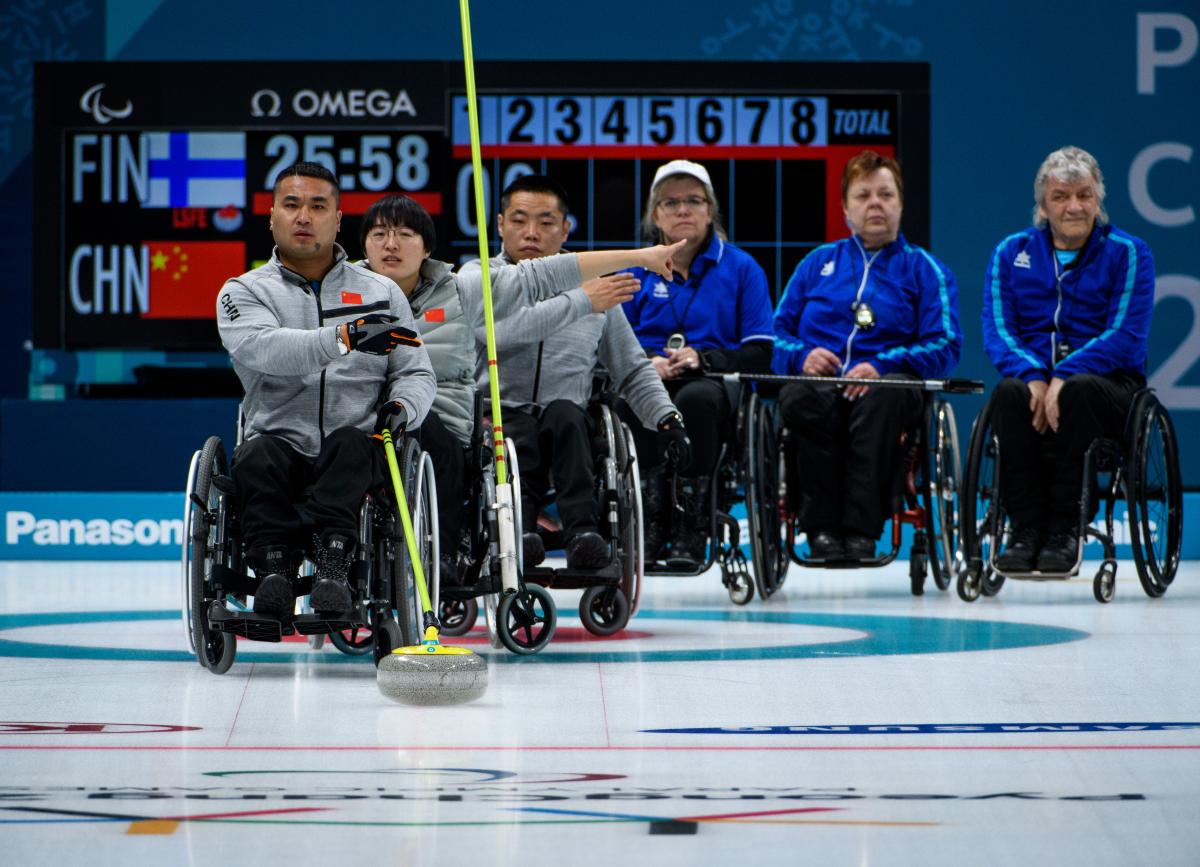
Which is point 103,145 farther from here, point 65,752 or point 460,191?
point 65,752

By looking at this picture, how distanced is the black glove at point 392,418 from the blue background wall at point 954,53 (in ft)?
14.2

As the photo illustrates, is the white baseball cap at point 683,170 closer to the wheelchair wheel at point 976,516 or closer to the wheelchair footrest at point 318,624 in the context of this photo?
the wheelchair wheel at point 976,516

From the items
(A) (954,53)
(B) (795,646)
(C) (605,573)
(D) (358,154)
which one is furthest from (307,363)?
(A) (954,53)

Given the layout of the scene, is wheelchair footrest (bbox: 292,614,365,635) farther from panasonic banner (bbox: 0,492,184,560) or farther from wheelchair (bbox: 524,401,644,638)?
panasonic banner (bbox: 0,492,184,560)

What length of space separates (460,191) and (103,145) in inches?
54.7

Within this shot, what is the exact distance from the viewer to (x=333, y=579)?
3.21 meters

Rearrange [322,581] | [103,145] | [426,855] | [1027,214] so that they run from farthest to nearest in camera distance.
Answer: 1. [1027,214]
2. [103,145]
3. [322,581]
4. [426,855]

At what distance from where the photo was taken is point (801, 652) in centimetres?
371

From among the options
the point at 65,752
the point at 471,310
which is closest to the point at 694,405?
the point at 471,310

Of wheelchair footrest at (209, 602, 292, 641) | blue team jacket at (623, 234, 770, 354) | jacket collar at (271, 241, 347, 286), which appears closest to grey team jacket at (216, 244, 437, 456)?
jacket collar at (271, 241, 347, 286)

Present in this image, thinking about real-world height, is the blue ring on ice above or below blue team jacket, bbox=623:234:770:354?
below

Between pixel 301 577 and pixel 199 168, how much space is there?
396 centimetres

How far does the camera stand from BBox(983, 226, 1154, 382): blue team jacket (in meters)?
4.76

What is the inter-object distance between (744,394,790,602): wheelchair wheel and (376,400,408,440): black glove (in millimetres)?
1421
